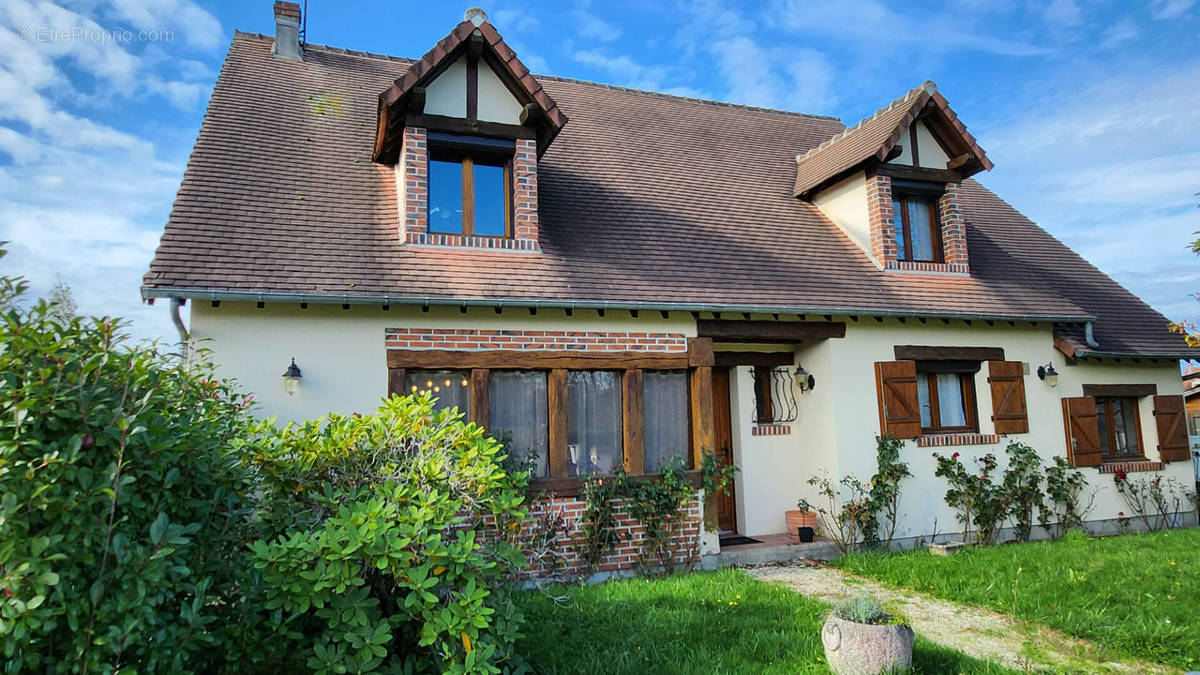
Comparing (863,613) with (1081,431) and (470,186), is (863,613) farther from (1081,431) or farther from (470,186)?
(1081,431)

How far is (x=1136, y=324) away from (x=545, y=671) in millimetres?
11364

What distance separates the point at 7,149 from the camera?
6.46 metres

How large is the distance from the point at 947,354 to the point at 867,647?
20.5 ft

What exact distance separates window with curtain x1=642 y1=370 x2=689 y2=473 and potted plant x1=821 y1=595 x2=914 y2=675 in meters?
3.62

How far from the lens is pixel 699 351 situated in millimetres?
7855

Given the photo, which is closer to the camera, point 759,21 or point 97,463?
point 97,463

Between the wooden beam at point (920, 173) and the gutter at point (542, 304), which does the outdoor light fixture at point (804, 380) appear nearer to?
the gutter at point (542, 304)

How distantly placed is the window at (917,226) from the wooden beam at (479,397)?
21.5ft

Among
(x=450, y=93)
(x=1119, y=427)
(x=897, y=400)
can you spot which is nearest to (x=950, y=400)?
(x=897, y=400)

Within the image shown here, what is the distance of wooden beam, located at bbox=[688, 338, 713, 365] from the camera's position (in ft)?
25.7

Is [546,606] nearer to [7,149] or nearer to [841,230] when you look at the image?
[7,149]

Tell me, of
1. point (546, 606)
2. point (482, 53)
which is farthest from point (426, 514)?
point (482, 53)

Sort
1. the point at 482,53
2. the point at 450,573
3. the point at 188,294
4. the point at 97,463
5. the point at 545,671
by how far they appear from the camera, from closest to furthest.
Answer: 1. the point at 97,463
2. the point at 450,573
3. the point at 545,671
4. the point at 188,294
5. the point at 482,53

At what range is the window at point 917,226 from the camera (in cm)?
988
